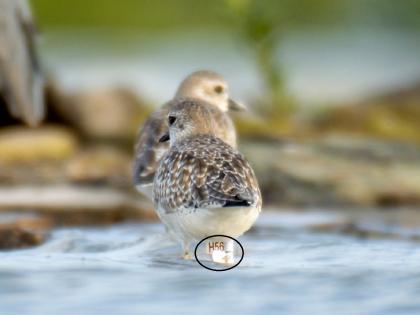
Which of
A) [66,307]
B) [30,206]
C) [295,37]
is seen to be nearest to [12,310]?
[66,307]

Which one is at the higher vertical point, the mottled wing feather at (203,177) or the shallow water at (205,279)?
the mottled wing feather at (203,177)

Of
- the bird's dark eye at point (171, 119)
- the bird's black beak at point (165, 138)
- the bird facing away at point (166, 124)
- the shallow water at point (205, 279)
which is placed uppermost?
the bird facing away at point (166, 124)

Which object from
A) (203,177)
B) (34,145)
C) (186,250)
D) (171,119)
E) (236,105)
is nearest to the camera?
(203,177)

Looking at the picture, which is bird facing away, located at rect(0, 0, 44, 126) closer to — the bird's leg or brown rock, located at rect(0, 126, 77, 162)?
the bird's leg

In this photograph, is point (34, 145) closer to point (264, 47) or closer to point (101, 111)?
point (101, 111)

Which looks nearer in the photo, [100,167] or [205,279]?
[205,279]

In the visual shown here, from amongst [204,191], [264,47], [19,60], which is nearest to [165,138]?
[19,60]

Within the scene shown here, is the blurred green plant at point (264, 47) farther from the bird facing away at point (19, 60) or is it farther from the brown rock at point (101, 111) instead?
the bird facing away at point (19, 60)

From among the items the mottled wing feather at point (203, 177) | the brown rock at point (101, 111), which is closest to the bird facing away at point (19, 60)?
the mottled wing feather at point (203, 177)

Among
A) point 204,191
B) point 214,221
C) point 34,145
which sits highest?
point 34,145
